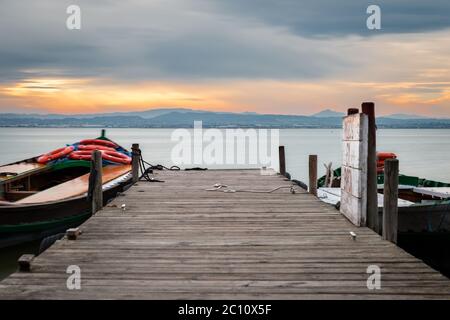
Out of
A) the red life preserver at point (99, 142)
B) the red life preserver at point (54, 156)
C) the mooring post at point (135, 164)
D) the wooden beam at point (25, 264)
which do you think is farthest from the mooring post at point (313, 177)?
the red life preserver at point (99, 142)

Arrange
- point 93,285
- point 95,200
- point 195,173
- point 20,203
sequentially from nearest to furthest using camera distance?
point 93,285
point 95,200
point 20,203
point 195,173

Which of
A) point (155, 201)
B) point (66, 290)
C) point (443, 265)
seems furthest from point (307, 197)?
point (66, 290)

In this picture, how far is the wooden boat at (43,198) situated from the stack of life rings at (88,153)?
0.25 m

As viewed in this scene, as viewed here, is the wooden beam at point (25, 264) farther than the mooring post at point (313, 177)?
No

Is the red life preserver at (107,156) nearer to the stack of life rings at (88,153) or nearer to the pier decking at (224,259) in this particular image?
the stack of life rings at (88,153)

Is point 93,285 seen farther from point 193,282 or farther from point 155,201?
point 155,201

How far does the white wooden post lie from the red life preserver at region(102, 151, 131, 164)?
12.8m

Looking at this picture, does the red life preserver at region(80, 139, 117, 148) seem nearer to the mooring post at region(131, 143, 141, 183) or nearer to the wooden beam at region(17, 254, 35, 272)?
the mooring post at region(131, 143, 141, 183)

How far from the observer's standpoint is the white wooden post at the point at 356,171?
299 inches

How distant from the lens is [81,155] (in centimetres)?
1808

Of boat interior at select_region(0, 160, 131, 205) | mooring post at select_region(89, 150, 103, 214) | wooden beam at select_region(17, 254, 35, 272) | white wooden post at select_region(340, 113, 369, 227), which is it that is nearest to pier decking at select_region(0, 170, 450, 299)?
wooden beam at select_region(17, 254, 35, 272)

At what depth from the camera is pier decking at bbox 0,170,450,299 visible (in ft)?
15.1

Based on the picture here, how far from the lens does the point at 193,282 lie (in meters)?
4.84

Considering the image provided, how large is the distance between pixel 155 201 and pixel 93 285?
519 cm
